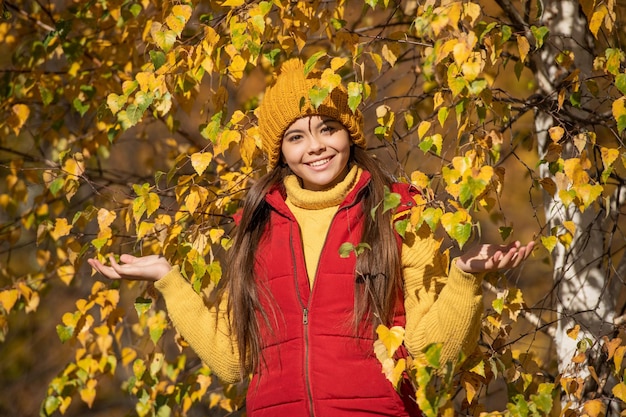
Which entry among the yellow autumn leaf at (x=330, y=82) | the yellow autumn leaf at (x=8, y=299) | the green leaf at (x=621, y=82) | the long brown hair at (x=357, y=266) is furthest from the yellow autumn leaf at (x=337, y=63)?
the yellow autumn leaf at (x=8, y=299)

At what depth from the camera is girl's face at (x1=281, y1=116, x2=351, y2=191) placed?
300cm

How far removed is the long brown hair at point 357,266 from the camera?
9.32 feet

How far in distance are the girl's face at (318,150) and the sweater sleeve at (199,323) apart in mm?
507

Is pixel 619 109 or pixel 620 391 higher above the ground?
pixel 619 109

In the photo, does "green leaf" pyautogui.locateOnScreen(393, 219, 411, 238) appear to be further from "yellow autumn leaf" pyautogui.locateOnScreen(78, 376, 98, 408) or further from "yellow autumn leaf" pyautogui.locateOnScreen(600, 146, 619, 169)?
"yellow autumn leaf" pyautogui.locateOnScreen(78, 376, 98, 408)

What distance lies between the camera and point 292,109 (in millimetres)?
3037

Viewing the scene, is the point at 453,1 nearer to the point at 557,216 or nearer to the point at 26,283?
the point at 557,216

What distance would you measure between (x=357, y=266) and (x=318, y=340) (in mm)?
240

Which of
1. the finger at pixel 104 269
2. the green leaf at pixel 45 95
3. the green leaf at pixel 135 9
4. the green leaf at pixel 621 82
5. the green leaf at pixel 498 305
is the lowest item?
the finger at pixel 104 269

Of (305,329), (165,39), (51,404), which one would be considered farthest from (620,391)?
(51,404)

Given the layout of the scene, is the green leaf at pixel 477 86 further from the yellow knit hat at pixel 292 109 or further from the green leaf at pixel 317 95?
the yellow knit hat at pixel 292 109

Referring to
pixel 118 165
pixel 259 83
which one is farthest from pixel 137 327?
pixel 118 165

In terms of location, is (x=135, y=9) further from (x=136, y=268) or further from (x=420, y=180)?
(x=420, y=180)

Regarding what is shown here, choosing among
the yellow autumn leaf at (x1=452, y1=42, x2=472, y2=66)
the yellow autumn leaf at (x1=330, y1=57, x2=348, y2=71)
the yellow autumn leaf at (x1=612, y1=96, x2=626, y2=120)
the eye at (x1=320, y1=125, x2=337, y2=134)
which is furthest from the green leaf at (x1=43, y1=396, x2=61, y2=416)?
the yellow autumn leaf at (x1=612, y1=96, x2=626, y2=120)
